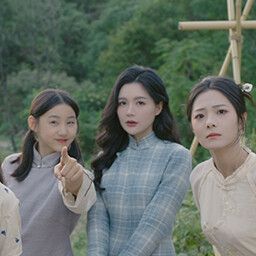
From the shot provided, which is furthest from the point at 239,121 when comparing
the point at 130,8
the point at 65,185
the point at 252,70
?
the point at 130,8

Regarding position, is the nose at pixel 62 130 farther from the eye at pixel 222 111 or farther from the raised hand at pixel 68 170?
the eye at pixel 222 111

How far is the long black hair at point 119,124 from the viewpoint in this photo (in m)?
2.43

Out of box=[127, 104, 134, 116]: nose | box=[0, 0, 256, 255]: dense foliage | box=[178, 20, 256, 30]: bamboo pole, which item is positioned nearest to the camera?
box=[127, 104, 134, 116]: nose

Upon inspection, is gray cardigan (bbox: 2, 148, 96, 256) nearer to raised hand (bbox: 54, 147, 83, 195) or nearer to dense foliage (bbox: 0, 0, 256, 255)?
raised hand (bbox: 54, 147, 83, 195)

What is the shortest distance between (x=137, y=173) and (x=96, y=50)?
15.6m

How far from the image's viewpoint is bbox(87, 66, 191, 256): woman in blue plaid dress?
7.43 feet

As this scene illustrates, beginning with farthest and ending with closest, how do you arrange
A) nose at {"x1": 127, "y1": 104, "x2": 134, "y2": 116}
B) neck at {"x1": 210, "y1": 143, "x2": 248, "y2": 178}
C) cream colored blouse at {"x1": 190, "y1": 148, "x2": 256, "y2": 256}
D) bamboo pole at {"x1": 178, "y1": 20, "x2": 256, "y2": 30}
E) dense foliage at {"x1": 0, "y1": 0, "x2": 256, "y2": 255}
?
dense foliage at {"x1": 0, "y1": 0, "x2": 256, "y2": 255}, bamboo pole at {"x1": 178, "y1": 20, "x2": 256, "y2": 30}, nose at {"x1": 127, "y1": 104, "x2": 134, "y2": 116}, neck at {"x1": 210, "y1": 143, "x2": 248, "y2": 178}, cream colored blouse at {"x1": 190, "y1": 148, "x2": 256, "y2": 256}

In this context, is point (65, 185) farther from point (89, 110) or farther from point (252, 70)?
point (89, 110)

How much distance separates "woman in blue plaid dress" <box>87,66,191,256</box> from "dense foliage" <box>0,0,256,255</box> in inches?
85.9

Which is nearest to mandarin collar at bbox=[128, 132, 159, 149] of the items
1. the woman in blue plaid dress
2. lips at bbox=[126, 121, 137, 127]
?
the woman in blue plaid dress

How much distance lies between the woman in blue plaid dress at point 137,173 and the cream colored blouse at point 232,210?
33cm

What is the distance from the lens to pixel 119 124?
2.53 metres

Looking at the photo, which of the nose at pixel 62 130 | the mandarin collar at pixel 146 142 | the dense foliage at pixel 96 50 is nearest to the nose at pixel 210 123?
the mandarin collar at pixel 146 142

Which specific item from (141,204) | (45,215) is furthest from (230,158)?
(45,215)
